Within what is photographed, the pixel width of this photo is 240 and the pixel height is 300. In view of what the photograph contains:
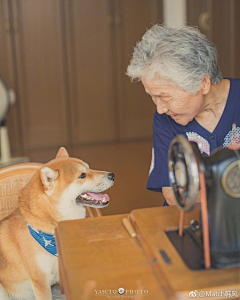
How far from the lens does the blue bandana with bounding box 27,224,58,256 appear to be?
143 centimetres

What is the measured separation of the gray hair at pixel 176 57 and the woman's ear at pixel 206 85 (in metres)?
0.02

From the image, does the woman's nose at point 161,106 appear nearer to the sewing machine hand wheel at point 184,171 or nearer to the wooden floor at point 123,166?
the sewing machine hand wheel at point 184,171

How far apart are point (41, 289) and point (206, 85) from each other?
893mm

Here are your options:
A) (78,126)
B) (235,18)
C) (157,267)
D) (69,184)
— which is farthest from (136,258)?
(235,18)

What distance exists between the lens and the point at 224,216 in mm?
797

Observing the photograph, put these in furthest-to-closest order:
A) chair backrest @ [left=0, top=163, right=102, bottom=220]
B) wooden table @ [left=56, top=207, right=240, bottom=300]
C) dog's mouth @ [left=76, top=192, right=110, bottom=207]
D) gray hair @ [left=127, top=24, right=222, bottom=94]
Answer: dog's mouth @ [left=76, top=192, right=110, bottom=207], chair backrest @ [left=0, top=163, right=102, bottom=220], gray hair @ [left=127, top=24, right=222, bottom=94], wooden table @ [left=56, top=207, right=240, bottom=300]

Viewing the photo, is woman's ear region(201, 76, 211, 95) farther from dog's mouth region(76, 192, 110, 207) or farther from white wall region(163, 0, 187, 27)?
white wall region(163, 0, 187, 27)

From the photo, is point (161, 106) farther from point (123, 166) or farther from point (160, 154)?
point (123, 166)

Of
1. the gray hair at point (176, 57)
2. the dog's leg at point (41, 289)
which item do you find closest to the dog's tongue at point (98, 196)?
the dog's leg at point (41, 289)

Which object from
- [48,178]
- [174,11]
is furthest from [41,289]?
[174,11]

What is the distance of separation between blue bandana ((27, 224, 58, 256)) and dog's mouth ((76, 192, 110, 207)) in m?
0.21

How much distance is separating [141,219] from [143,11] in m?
3.66

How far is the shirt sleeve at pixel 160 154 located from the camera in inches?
56.6

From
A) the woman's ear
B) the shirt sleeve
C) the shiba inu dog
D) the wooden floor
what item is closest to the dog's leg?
the shiba inu dog
